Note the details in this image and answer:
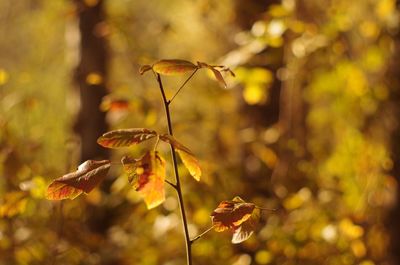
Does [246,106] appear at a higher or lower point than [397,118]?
lower

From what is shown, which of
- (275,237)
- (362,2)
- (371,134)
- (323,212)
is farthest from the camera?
(362,2)

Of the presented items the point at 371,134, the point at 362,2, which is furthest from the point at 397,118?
the point at 362,2

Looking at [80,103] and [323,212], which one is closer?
[323,212]

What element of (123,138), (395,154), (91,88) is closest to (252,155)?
(91,88)

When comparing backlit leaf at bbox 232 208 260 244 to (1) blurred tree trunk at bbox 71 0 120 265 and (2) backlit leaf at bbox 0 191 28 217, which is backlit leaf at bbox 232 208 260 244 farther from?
(1) blurred tree trunk at bbox 71 0 120 265

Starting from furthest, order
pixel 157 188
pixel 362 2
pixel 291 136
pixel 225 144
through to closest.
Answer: pixel 362 2 < pixel 225 144 < pixel 291 136 < pixel 157 188

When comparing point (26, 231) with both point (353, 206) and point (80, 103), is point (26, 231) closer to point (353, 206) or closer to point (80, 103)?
point (80, 103)

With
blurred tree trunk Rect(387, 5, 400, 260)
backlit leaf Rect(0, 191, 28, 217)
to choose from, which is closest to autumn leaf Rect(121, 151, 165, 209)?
backlit leaf Rect(0, 191, 28, 217)

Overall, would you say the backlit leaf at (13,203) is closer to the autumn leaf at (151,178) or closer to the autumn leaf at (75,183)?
the autumn leaf at (75,183)

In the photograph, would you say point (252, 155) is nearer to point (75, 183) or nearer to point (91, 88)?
point (91, 88)
